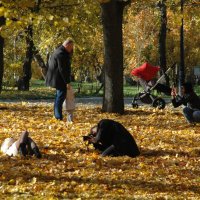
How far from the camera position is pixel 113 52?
52.8ft

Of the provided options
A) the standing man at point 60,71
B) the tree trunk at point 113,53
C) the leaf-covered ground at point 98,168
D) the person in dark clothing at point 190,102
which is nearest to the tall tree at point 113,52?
the tree trunk at point 113,53

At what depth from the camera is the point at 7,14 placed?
27.9 feet

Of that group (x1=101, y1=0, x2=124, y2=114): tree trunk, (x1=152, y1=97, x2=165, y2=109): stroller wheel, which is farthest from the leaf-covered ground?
(x1=152, y1=97, x2=165, y2=109): stroller wheel

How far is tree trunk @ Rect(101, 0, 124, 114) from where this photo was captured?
1602 centimetres

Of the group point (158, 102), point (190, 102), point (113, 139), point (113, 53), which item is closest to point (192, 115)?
point (190, 102)

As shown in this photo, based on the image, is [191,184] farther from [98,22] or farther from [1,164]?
[98,22]

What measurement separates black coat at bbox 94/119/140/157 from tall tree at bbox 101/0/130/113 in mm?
6834

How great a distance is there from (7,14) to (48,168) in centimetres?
227

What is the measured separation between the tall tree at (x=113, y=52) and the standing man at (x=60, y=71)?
272 centimetres

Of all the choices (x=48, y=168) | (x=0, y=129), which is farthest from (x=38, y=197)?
(x=0, y=129)

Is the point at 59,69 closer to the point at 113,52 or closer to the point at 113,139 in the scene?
the point at 113,52

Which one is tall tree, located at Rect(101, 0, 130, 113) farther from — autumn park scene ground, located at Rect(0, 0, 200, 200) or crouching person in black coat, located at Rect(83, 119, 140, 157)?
crouching person in black coat, located at Rect(83, 119, 140, 157)

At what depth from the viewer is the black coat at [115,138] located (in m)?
9.15

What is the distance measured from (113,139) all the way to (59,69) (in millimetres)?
4453
